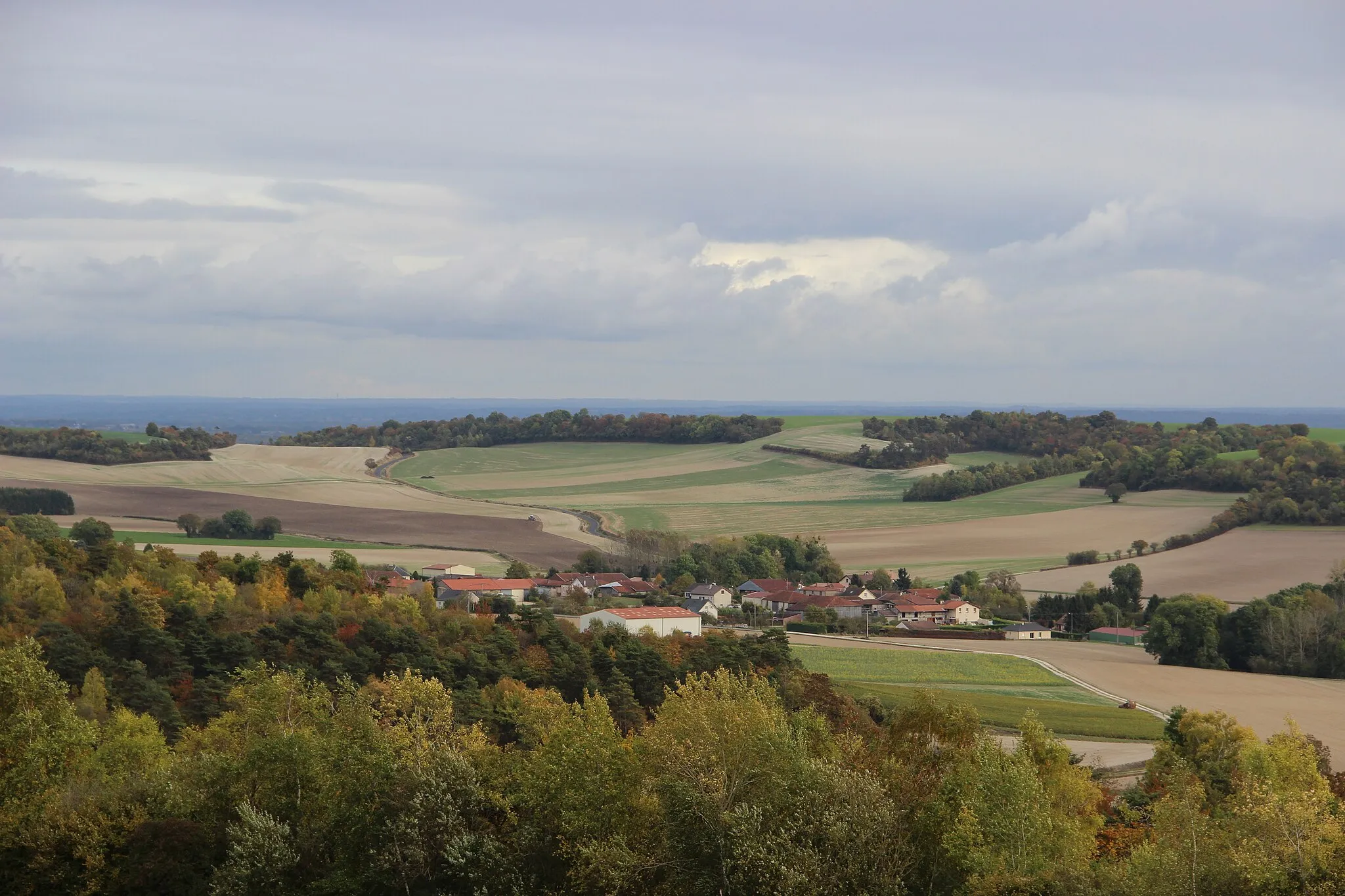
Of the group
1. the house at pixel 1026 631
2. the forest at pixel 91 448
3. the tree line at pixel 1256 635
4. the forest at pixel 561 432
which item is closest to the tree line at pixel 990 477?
the forest at pixel 561 432

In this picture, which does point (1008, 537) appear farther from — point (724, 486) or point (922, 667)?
point (922, 667)

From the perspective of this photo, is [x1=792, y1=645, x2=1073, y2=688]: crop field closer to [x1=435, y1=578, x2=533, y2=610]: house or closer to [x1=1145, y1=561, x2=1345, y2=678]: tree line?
[x1=1145, y1=561, x2=1345, y2=678]: tree line

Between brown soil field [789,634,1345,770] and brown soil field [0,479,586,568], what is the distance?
105 ft

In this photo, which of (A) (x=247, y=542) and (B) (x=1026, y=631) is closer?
(B) (x=1026, y=631)

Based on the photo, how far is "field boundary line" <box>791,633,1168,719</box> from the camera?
180 feet

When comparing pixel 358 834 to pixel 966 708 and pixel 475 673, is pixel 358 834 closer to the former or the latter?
pixel 966 708

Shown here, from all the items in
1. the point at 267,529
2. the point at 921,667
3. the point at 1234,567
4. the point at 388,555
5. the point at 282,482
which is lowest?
the point at 921,667

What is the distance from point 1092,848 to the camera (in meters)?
26.9

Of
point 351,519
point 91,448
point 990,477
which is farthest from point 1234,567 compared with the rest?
point 91,448

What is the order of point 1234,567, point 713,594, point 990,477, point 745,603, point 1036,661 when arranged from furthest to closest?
point 990,477 < point 1234,567 < point 745,603 < point 713,594 < point 1036,661

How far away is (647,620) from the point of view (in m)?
64.4

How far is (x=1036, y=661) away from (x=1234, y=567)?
29768 millimetres

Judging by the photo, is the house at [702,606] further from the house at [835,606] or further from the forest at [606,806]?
the forest at [606,806]

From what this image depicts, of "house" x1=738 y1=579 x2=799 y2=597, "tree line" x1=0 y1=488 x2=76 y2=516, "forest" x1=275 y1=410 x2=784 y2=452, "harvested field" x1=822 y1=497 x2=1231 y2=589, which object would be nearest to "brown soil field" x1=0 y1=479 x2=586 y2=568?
"tree line" x1=0 y1=488 x2=76 y2=516
